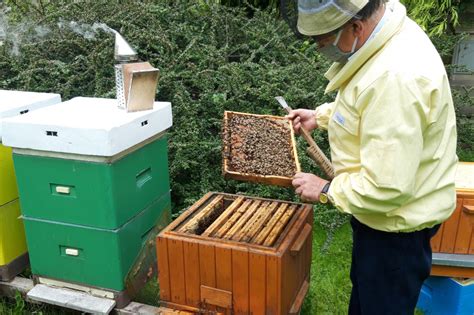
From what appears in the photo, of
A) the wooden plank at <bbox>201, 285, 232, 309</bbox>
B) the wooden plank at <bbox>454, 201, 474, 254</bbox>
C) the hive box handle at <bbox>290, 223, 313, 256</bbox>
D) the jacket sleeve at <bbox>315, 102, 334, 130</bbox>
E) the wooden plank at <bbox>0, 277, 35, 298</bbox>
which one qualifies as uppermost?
the jacket sleeve at <bbox>315, 102, 334, 130</bbox>

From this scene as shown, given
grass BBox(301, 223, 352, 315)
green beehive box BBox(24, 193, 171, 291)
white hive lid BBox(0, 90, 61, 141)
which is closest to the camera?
green beehive box BBox(24, 193, 171, 291)

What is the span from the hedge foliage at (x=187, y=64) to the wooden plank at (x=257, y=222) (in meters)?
1.16

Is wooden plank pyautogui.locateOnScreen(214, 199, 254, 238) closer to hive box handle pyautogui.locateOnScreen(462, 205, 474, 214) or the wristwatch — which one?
the wristwatch

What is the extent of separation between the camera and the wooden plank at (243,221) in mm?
2090

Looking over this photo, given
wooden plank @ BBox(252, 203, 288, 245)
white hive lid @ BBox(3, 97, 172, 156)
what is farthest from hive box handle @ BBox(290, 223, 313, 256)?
white hive lid @ BBox(3, 97, 172, 156)

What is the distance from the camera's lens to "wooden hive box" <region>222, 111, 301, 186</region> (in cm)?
232

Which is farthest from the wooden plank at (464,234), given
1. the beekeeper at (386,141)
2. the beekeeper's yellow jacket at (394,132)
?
the beekeeper's yellow jacket at (394,132)

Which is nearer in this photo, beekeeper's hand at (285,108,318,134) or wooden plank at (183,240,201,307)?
wooden plank at (183,240,201,307)

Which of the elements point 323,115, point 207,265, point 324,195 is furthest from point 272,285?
point 323,115

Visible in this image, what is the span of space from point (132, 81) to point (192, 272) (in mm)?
957

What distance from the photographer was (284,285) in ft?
6.59

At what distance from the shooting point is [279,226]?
221 centimetres

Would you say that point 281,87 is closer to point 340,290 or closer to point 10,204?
point 340,290

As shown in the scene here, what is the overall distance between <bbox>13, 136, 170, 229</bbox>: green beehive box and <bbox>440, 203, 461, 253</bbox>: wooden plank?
1542 millimetres
